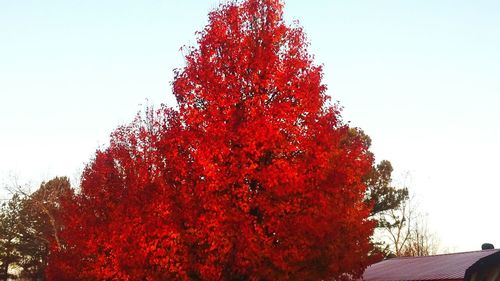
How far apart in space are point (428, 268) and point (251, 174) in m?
19.5

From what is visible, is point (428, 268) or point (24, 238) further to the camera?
point (24, 238)

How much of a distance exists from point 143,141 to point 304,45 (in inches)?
639

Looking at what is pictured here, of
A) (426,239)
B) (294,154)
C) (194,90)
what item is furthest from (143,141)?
(426,239)

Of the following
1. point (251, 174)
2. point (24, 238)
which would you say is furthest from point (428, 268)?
point (24, 238)

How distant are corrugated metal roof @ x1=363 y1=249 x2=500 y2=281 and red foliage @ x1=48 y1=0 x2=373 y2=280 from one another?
12.9m

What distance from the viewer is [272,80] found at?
1853 centimetres

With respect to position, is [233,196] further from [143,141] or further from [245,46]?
[143,141]

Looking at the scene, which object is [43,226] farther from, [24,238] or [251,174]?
[251,174]

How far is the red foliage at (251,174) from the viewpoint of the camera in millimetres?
16453

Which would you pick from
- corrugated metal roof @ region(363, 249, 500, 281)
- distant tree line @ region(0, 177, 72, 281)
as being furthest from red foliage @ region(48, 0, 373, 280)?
distant tree line @ region(0, 177, 72, 281)

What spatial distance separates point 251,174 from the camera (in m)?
17.2

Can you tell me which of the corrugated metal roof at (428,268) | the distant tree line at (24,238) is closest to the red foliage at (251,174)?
the corrugated metal roof at (428,268)

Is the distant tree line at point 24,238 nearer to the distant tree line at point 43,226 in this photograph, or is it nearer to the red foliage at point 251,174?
the distant tree line at point 43,226

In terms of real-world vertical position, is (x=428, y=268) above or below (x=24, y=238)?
below
